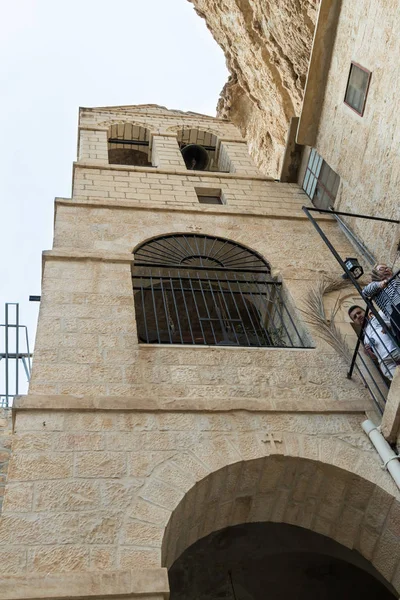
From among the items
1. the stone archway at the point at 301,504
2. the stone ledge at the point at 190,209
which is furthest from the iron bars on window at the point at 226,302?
the stone archway at the point at 301,504

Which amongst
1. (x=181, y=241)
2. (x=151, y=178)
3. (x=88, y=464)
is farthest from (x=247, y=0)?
(x=88, y=464)

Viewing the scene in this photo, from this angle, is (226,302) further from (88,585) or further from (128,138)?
(128,138)

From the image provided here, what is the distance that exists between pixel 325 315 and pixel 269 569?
296 cm

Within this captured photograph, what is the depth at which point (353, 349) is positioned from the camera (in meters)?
7.51

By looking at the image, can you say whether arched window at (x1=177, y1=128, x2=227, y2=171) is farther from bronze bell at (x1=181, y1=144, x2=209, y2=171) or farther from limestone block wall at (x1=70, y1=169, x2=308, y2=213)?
limestone block wall at (x1=70, y1=169, x2=308, y2=213)

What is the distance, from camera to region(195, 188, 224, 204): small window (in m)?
11.6

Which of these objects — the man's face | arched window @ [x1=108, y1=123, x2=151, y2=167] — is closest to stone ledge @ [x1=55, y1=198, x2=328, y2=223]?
the man's face

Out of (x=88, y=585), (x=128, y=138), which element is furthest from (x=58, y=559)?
(x=128, y=138)

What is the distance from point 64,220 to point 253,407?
430 centimetres

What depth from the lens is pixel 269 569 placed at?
8.23m

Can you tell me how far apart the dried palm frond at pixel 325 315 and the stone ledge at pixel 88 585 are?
11.1 feet

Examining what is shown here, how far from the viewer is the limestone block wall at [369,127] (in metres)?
9.08

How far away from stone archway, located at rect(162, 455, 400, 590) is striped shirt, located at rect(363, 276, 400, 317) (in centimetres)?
184

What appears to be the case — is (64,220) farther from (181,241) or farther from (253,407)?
(253,407)
